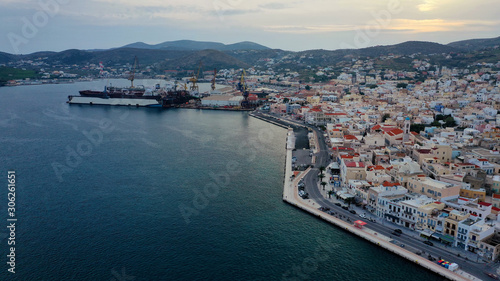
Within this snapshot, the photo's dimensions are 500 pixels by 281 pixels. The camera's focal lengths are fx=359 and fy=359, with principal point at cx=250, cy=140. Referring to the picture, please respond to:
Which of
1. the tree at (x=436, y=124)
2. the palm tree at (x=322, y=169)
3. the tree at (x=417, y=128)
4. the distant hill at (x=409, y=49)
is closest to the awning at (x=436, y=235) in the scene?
the palm tree at (x=322, y=169)

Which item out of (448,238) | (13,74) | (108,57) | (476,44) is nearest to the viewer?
(448,238)

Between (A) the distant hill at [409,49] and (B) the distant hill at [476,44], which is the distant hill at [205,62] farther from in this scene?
(B) the distant hill at [476,44]

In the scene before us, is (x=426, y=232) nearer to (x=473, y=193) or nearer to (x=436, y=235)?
(x=436, y=235)

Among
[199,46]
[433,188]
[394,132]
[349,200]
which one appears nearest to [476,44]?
[394,132]

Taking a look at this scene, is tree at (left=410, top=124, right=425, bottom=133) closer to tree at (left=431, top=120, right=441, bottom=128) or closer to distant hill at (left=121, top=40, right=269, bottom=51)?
tree at (left=431, top=120, right=441, bottom=128)

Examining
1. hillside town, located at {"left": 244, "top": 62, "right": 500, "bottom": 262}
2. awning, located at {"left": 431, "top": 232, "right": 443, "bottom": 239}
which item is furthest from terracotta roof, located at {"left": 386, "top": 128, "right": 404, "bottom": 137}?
awning, located at {"left": 431, "top": 232, "right": 443, "bottom": 239}

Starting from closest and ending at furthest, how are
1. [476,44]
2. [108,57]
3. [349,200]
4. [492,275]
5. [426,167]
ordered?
[492,275]
[349,200]
[426,167]
[476,44]
[108,57]

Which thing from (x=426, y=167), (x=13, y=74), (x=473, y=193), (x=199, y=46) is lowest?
(x=473, y=193)
